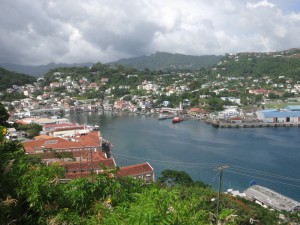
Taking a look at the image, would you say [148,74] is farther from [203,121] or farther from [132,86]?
[203,121]

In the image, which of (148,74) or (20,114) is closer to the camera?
(20,114)

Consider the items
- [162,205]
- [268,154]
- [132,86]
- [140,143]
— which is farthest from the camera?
[132,86]

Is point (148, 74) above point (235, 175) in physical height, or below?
above

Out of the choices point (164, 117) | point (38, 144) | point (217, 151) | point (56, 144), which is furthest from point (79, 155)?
point (164, 117)

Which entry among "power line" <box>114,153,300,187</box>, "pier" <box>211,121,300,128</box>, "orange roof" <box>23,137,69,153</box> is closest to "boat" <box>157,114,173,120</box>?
"pier" <box>211,121,300,128</box>

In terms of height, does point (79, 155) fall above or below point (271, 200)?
above

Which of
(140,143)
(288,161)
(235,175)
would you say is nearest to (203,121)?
(140,143)

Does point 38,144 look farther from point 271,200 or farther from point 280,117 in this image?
point 280,117

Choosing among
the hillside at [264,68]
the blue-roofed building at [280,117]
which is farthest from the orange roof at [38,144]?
the hillside at [264,68]

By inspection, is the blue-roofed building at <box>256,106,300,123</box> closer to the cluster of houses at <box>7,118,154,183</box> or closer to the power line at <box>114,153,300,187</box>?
the power line at <box>114,153,300,187</box>
